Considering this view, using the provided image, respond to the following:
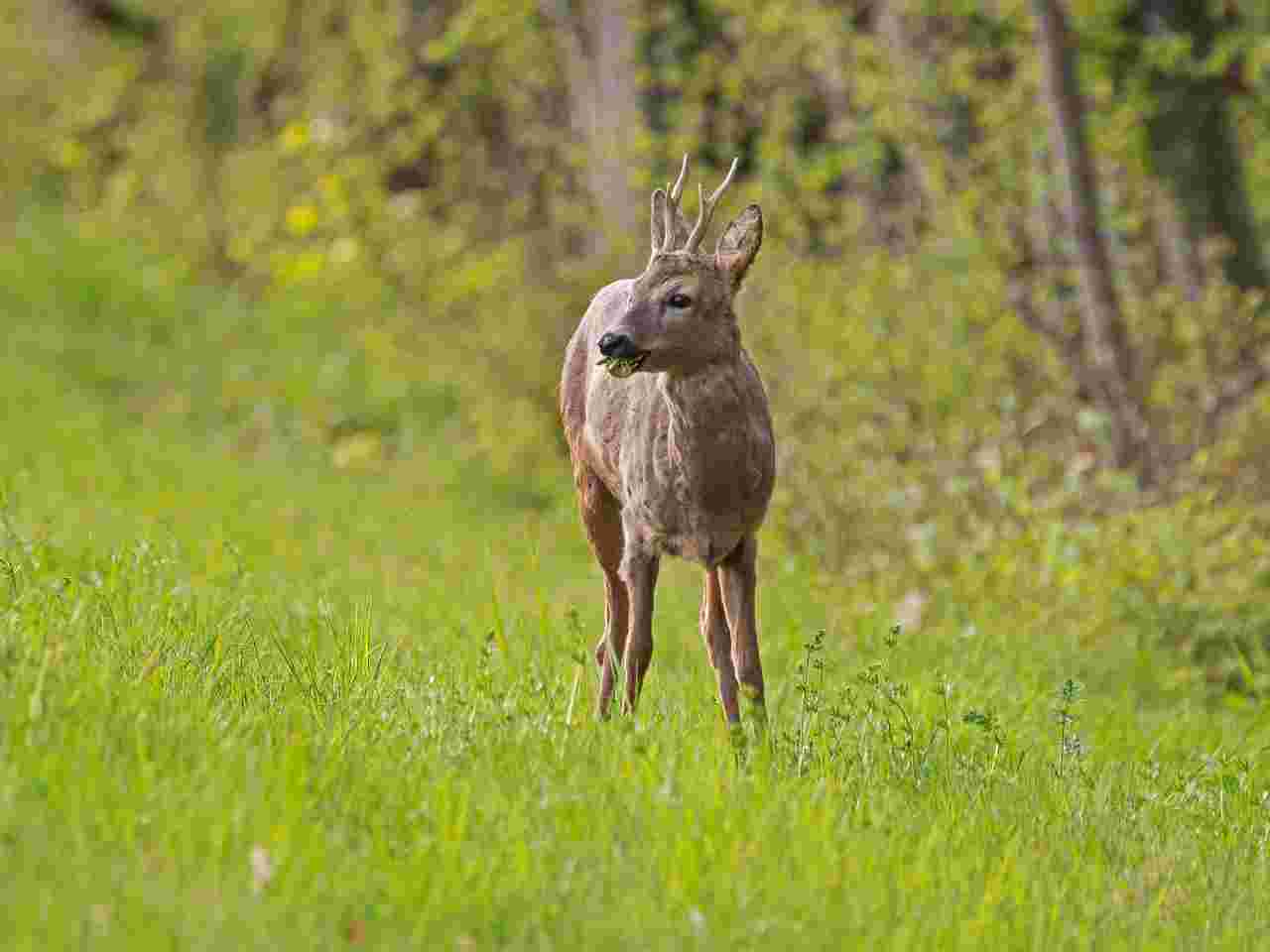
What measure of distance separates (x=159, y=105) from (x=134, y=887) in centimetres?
2238

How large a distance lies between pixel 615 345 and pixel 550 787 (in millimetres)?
1193

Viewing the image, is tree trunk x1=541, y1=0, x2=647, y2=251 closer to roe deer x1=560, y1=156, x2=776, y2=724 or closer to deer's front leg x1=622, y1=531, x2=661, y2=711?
roe deer x1=560, y1=156, x2=776, y2=724

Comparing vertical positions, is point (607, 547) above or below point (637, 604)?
above

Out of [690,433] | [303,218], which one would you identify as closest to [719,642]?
[690,433]

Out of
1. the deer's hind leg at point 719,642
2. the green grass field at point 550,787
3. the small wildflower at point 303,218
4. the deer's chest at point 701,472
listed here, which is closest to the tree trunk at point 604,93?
the small wildflower at point 303,218

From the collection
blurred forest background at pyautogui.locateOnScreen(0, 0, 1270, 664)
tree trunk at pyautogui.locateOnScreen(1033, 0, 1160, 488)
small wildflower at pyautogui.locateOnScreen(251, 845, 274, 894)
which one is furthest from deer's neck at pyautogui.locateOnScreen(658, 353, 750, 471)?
tree trunk at pyautogui.locateOnScreen(1033, 0, 1160, 488)

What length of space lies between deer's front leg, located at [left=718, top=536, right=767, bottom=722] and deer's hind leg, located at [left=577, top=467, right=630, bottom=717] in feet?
1.45

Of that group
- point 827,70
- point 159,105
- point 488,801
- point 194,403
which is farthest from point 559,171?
point 488,801

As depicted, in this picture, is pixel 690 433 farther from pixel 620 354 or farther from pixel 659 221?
pixel 659 221

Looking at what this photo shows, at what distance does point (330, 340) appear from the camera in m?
20.5

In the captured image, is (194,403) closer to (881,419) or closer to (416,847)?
(881,419)

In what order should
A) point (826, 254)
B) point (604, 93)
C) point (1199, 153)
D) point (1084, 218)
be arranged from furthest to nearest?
point (826, 254) → point (604, 93) → point (1199, 153) → point (1084, 218)

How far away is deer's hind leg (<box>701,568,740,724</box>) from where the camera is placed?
5.41 meters

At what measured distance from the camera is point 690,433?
5129mm
